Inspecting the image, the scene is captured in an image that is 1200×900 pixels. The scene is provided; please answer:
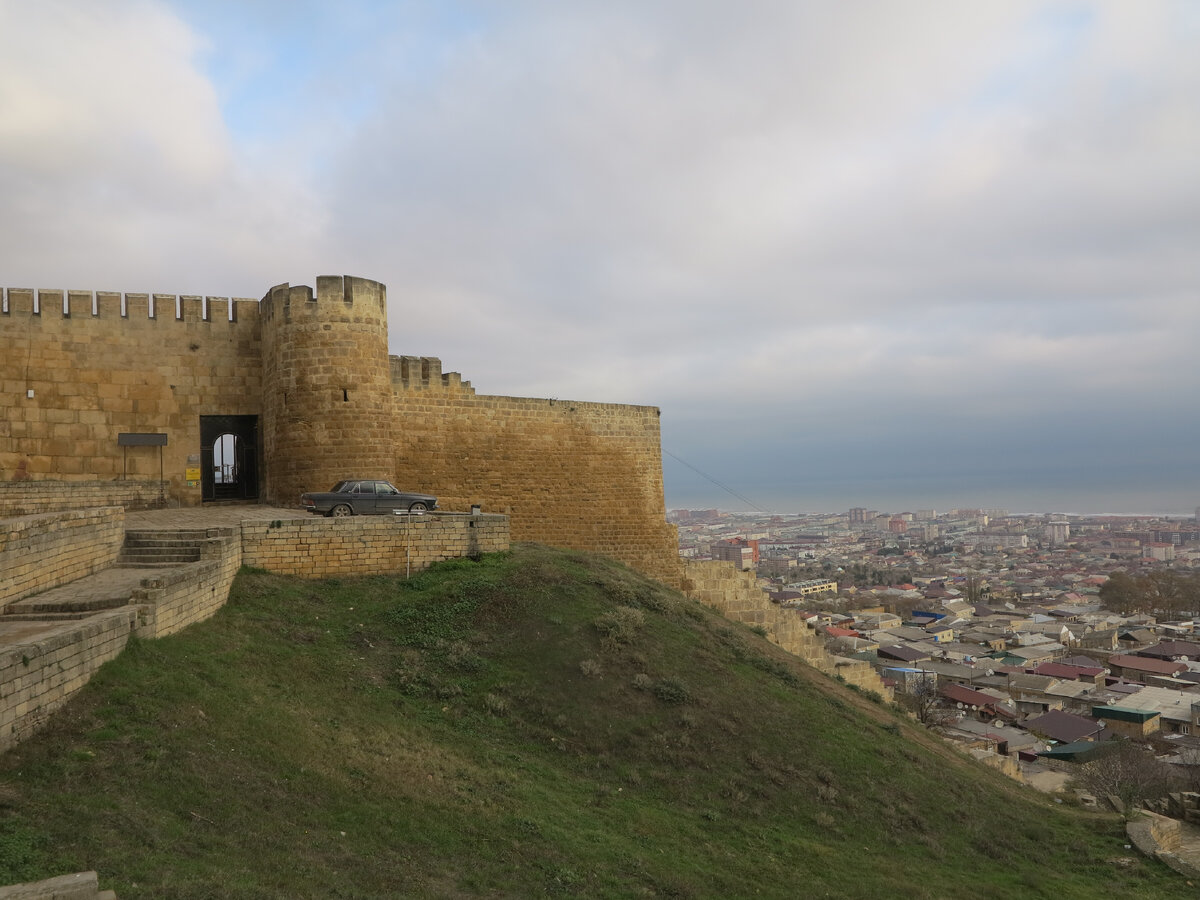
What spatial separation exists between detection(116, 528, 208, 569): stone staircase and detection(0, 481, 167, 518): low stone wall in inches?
106

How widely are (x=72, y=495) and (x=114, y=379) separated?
156 inches

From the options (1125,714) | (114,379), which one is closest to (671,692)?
Answer: (114,379)

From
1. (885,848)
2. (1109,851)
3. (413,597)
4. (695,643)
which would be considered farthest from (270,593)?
(1109,851)

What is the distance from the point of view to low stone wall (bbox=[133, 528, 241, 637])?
9.02m

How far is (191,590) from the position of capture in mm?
10273

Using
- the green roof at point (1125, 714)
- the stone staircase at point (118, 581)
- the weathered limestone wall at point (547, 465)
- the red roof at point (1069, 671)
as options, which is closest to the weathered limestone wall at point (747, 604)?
the weathered limestone wall at point (547, 465)

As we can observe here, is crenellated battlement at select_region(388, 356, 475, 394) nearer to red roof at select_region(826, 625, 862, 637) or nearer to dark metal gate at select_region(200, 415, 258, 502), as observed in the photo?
dark metal gate at select_region(200, 415, 258, 502)

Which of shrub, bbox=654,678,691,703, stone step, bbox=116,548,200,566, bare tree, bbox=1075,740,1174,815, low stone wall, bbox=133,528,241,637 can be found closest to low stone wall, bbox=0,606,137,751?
low stone wall, bbox=133,528,241,637

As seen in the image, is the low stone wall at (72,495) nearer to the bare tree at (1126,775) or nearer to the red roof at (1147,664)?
the bare tree at (1126,775)

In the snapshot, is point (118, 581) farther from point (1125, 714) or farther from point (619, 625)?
point (1125, 714)

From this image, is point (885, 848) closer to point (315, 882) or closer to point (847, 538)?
point (315, 882)

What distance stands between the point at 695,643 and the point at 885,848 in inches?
174

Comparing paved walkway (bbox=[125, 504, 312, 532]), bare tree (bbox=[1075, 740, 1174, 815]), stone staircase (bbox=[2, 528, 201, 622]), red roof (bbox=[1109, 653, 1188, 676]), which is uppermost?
paved walkway (bbox=[125, 504, 312, 532])

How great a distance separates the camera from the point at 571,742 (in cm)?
1002
